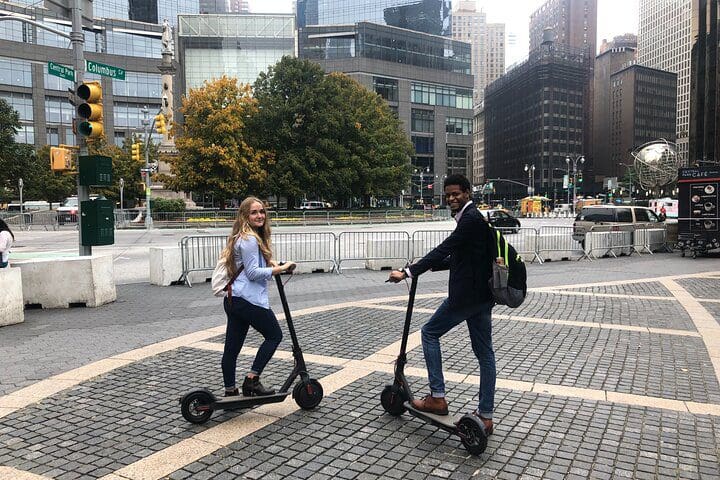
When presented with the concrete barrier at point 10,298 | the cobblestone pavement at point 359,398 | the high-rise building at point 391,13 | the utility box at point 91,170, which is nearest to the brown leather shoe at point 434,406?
the cobblestone pavement at point 359,398

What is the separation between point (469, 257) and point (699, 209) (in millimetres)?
17938

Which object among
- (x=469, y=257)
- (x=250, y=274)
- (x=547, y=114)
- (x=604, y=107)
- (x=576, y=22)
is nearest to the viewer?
(x=469, y=257)

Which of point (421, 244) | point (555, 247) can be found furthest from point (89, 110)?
point (555, 247)

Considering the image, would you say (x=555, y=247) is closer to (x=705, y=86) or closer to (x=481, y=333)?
(x=481, y=333)

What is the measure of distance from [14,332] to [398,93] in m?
80.5

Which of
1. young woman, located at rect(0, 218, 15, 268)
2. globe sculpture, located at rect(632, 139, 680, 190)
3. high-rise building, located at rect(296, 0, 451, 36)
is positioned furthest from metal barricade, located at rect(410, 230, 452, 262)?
high-rise building, located at rect(296, 0, 451, 36)

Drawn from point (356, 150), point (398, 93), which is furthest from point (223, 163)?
point (398, 93)

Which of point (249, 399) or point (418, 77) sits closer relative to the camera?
point (249, 399)

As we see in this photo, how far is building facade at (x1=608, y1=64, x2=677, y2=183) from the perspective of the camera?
143125 millimetres

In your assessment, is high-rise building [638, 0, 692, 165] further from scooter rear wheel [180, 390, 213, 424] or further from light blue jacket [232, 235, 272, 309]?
scooter rear wheel [180, 390, 213, 424]

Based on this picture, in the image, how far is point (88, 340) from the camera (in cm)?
739

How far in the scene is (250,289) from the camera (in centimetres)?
454

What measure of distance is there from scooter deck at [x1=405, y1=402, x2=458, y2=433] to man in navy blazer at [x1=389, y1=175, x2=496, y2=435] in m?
0.22

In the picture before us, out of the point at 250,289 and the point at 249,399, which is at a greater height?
the point at 250,289
